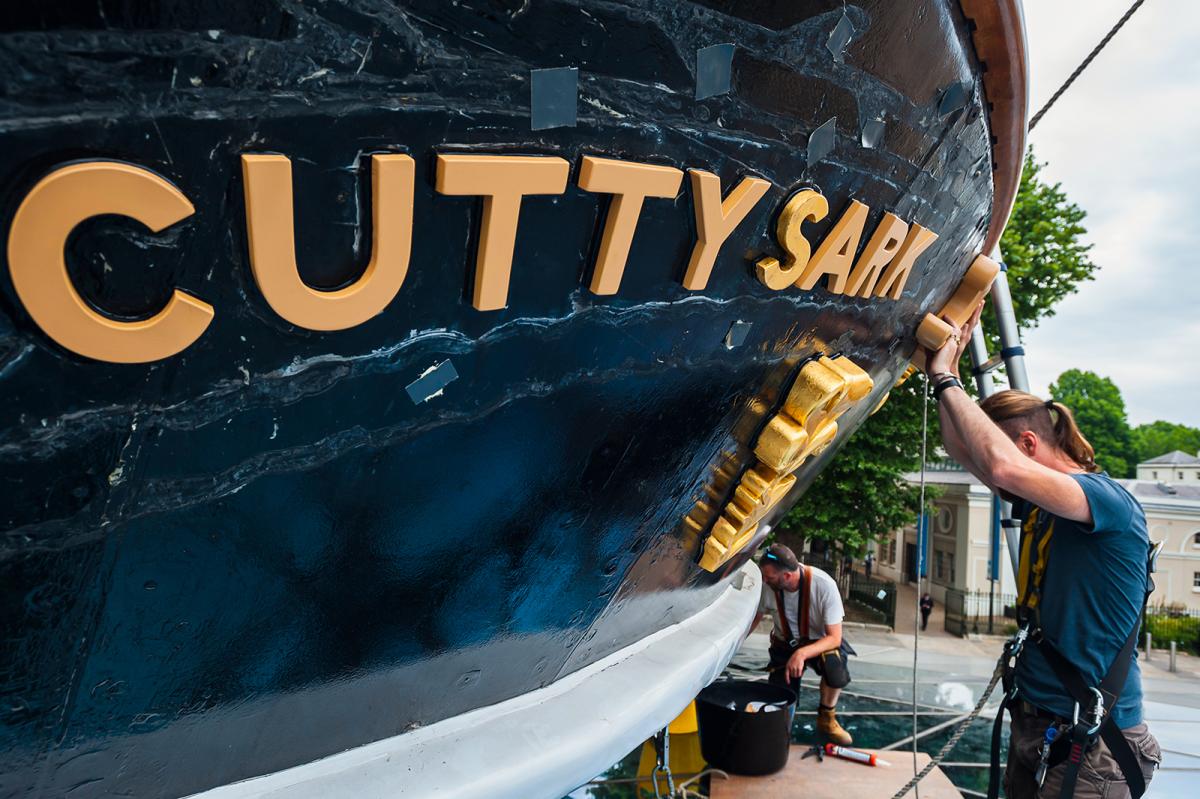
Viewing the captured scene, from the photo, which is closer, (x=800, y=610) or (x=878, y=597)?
(x=800, y=610)

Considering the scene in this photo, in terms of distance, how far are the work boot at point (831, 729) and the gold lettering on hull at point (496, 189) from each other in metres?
5.76

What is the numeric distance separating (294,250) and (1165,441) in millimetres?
74291

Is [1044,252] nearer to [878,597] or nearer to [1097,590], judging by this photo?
[878,597]

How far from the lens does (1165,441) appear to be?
201ft

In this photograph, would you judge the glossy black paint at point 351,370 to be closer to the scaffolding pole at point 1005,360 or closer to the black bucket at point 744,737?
the scaffolding pole at point 1005,360

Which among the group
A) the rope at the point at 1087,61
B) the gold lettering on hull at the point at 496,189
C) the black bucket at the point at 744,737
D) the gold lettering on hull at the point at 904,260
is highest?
the rope at the point at 1087,61

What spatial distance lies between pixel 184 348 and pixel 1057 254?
1602 cm

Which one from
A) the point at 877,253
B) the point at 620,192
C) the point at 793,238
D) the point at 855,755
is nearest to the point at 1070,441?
the point at 877,253

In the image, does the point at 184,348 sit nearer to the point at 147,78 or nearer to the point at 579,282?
the point at 147,78

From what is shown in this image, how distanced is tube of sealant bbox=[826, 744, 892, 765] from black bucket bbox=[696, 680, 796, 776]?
0.54m

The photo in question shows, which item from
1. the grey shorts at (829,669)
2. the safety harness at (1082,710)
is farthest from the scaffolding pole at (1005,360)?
the grey shorts at (829,669)

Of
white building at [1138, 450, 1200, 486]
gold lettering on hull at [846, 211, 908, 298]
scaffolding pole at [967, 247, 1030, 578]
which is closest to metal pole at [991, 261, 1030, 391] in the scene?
scaffolding pole at [967, 247, 1030, 578]

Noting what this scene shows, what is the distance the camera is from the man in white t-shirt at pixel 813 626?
5891 mm

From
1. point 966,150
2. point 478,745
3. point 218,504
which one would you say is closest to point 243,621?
point 218,504
